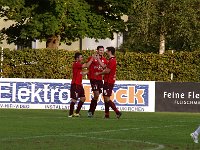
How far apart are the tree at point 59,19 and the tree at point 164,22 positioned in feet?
3.56

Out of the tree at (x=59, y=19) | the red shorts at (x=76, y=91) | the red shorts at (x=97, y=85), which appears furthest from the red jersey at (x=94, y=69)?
the tree at (x=59, y=19)

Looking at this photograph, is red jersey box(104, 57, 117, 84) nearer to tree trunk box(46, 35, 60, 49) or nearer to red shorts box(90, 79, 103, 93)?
red shorts box(90, 79, 103, 93)

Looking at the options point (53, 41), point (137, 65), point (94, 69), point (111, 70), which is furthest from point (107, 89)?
point (53, 41)

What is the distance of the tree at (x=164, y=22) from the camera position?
154 ft

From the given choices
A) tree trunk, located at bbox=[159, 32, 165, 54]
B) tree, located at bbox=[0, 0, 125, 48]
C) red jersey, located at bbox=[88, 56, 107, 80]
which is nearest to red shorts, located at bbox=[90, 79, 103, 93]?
red jersey, located at bbox=[88, 56, 107, 80]

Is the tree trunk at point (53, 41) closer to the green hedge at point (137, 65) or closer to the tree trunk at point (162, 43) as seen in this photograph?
the green hedge at point (137, 65)

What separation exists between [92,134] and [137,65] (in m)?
21.5

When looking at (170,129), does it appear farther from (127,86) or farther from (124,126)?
(127,86)

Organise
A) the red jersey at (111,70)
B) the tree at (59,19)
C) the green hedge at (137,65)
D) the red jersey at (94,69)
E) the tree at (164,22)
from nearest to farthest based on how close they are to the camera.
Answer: the red jersey at (111,70) → the red jersey at (94,69) → the green hedge at (137,65) → the tree at (59,19) → the tree at (164,22)

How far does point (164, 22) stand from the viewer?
48.5 meters

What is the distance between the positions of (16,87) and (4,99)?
712 mm

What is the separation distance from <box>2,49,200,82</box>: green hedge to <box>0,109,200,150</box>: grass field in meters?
15.4

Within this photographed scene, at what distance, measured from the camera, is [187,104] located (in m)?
34.6

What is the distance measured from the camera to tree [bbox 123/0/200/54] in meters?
47.0
